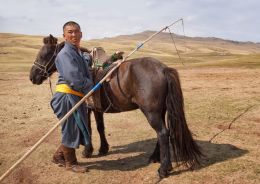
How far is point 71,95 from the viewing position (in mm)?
6113

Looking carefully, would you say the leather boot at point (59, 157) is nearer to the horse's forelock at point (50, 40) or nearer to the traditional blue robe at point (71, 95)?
the traditional blue robe at point (71, 95)

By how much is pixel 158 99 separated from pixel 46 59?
2.58 meters

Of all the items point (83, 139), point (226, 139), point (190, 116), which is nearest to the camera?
point (83, 139)

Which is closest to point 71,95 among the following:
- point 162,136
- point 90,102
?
point 90,102

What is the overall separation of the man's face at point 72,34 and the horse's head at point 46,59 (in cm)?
96

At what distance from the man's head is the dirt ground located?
252cm

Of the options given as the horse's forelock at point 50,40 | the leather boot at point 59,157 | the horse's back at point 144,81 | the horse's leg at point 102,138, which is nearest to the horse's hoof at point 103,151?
the horse's leg at point 102,138

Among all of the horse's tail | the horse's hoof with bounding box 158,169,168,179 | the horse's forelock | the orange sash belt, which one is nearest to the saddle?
the orange sash belt

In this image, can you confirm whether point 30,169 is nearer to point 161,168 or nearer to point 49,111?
point 161,168

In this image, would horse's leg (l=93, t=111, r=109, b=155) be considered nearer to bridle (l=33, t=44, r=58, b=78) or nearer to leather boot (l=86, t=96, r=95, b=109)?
leather boot (l=86, t=96, r=95, b=109)

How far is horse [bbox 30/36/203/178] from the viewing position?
5914mm

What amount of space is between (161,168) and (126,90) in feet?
5.04

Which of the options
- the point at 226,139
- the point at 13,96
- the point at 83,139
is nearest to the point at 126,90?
Result: the point at 83,139

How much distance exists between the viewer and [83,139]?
632 centimetres
